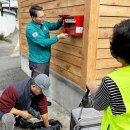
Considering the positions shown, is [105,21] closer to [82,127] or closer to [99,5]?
[99,5]

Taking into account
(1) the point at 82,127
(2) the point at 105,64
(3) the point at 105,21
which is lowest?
(1) the point at 82,127

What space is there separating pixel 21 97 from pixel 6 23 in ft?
59.7

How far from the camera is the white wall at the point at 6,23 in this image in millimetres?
20156

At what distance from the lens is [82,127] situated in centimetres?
269

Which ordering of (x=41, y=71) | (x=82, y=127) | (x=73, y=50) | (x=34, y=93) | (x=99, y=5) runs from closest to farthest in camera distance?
(x=82, y=127) → (x=34, y=93) → (x=99, y=5) → (x=73, y=50) → (x=41, y=71)

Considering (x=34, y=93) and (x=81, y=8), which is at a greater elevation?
(x=81, y=8)

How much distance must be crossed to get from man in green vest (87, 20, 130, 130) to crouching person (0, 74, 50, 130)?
6.13 ft

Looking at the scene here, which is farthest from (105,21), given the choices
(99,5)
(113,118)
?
(113,118)

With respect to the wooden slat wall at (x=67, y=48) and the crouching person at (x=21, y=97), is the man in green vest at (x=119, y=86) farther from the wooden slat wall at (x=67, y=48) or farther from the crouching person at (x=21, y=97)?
the wooden slat wall at (x=67, y=48)

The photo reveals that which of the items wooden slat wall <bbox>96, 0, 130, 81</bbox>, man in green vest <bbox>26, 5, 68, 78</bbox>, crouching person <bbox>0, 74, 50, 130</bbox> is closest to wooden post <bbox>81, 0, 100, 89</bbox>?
wooden slat wall <bbox>96, 0, 130, 81</bbox>

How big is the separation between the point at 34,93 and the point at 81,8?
1519mm

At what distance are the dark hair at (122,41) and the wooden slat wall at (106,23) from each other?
95.3 inches

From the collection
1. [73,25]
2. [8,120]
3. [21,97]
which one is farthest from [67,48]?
[8,120]

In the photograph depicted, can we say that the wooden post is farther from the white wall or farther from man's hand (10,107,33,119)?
the white wall
